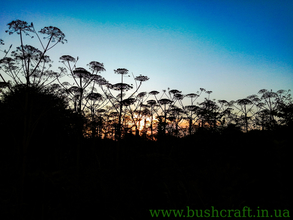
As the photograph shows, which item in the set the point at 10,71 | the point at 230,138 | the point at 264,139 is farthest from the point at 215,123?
the point at 10,71

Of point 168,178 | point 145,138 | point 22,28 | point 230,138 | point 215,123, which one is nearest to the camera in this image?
point 168,178

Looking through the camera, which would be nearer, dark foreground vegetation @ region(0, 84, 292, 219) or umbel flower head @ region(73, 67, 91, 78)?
dark foreground vegetation @ region(0, 84, 292, 219)

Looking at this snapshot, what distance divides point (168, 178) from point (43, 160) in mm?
11566

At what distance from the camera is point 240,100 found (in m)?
20.4

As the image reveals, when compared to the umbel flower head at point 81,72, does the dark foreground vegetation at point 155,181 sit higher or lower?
lower

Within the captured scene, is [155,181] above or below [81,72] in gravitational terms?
below

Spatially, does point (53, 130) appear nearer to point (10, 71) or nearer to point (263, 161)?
point (10, 71)

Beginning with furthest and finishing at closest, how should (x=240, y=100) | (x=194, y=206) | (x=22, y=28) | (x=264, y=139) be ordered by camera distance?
(x=240, y=100)
(x=264, y=139)
(x=22, y=28)
(x=194, y=206)

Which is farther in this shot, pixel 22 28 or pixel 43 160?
pixel 43 160

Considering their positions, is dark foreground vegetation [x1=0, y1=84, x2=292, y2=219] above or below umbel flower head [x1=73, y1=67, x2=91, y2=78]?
below

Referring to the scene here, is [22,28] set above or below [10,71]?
above

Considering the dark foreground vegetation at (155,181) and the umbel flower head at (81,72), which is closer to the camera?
the dark foreground vegetation at (155,181)

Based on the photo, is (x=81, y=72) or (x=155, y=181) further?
(x=81, y=72)

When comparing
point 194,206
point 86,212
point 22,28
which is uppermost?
point 22,28
